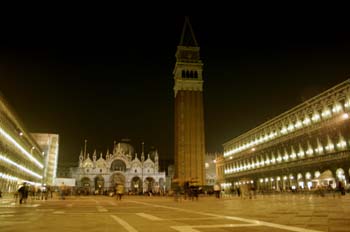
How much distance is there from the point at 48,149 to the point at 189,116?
52597mm

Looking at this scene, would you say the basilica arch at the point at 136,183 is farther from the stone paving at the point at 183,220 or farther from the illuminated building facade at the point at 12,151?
the stone paving at the point at 183,220

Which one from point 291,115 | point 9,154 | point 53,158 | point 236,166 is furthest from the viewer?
point 53,158

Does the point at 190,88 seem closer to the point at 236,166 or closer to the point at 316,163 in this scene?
the point at 236,166

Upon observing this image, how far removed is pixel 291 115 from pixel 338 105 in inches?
640

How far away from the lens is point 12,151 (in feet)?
205

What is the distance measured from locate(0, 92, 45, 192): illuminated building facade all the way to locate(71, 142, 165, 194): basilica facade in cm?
3428

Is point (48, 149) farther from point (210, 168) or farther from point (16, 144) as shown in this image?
point (210, 168)

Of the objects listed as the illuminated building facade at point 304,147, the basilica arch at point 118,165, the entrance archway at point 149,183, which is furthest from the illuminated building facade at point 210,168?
the basilica arch at point 118,165

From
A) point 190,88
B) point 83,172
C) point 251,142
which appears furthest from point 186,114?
point 83,172

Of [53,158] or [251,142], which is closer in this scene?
[251,142]

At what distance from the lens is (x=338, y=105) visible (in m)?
Answer: 55.8

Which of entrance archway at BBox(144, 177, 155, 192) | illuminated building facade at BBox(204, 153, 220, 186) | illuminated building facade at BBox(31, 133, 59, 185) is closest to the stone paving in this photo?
illuminated building facade at BBox(31, 133, 59, 185)

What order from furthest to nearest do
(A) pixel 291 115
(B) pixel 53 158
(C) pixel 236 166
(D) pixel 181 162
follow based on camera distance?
1. (B) pixel 53 158
2. (C) pixel 236 166
3. (D) pixel 181 162
4. (A) pixel 291 115

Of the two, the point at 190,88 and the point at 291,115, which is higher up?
the point at 190,88
